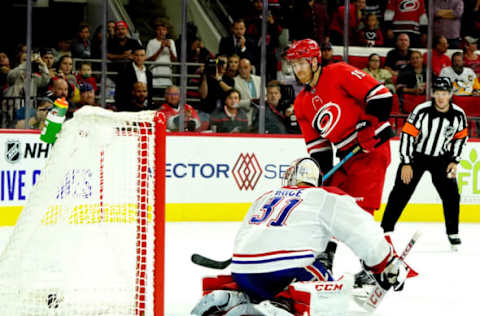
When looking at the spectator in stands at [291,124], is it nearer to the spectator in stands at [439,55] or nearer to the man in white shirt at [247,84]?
the man in white shirt at [247,84]

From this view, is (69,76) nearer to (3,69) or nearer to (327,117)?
(3,69)

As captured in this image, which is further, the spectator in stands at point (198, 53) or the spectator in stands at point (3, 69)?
the spectator in stands at point (198, 53)

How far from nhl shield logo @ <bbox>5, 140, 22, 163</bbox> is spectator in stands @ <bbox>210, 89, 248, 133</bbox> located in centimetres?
182

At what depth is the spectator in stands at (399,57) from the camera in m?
9.14

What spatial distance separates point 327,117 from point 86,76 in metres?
3.89

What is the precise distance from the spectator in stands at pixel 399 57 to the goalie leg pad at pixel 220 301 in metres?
6.13

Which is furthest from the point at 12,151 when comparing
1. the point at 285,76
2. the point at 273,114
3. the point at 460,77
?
the point at 460,77

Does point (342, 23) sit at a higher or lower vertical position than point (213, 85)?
higher

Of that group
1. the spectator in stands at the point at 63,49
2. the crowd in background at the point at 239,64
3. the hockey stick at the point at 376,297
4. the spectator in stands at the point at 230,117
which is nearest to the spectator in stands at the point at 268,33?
the crowd in background at the point at 239,64

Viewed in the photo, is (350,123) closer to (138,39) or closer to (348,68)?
(348,68)

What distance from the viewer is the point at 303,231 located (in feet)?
10.7

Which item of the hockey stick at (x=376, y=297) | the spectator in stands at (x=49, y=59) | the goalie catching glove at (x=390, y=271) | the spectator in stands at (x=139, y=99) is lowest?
the hockey stick at (x=376, y=297)

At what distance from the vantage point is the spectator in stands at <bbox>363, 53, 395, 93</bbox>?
29.7 ft

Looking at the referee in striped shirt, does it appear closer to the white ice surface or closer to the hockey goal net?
the white ice surface
